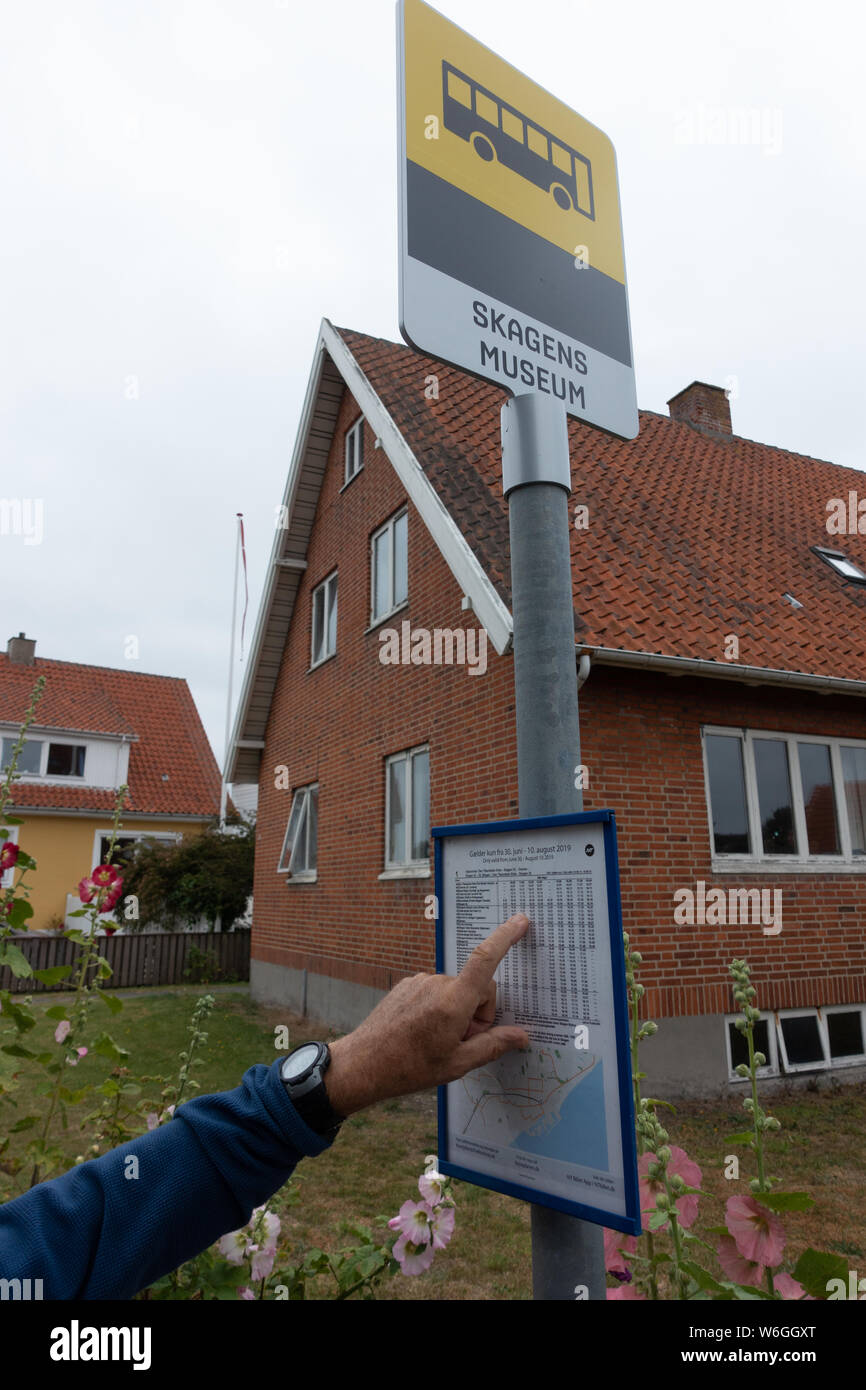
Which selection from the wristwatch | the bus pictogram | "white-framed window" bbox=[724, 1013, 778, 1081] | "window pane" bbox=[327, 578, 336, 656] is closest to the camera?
the wristwatch

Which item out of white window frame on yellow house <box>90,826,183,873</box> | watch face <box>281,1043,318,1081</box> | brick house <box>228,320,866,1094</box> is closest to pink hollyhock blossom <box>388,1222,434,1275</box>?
watch face <box>281,1043,318,1081</box>

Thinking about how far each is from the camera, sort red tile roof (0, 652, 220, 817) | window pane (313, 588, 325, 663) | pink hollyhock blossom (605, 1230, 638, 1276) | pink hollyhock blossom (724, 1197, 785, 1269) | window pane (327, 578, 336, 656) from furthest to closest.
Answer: red tile roof (0, 652, 220, 817) → window pane (313, 588, 325, 663) → window pane (327, 578, 336, 656) → pink hollyhock blossom (605, 1230, 638, 1276) → pink hollyhock blossom (724, 1197, 785, 1269)

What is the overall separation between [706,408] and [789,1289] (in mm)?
14753

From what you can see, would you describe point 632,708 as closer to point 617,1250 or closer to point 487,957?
point 617,1250

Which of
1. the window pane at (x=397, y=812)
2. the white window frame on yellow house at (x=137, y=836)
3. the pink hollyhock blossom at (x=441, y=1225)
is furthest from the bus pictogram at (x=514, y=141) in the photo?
the white window frame on yellow house at (x=137, y=836)

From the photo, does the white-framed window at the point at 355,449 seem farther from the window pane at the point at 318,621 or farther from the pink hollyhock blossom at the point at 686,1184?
the pink hollyhock blossom at the point at 686,1184

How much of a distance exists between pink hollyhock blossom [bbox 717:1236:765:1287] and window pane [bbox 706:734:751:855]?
20.8ft

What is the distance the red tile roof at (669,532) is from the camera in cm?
755

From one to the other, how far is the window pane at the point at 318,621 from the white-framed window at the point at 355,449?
6.35 feet

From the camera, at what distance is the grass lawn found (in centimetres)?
409

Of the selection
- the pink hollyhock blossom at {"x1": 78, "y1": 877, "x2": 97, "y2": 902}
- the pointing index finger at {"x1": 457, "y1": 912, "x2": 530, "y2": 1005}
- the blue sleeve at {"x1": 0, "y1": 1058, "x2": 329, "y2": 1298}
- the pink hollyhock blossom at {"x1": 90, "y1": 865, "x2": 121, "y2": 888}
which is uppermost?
the pink hollyhock blossom at {"x1": 90, "y1": 865, "x2": 121, "y2": 888}

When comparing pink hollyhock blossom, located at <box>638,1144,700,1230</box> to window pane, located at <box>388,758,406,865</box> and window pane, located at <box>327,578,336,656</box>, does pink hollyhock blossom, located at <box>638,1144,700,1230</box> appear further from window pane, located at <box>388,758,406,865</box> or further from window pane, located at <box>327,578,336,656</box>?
window pane, located at <box>327,578,336,656</box>

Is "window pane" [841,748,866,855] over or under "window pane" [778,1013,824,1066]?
over

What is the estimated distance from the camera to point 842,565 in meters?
10.3
